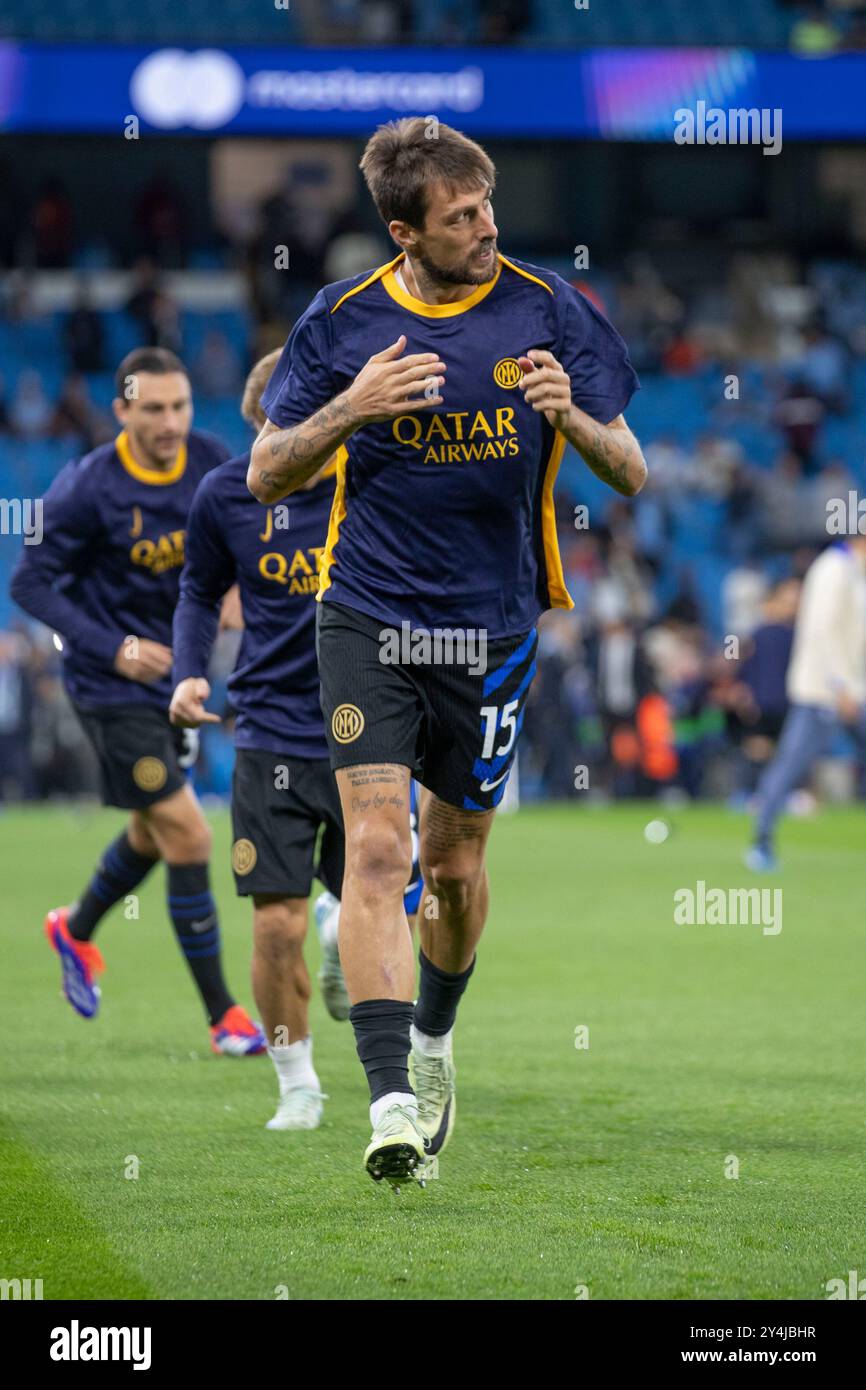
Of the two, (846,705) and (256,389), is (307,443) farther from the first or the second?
(846,705)

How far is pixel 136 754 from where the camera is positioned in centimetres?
771

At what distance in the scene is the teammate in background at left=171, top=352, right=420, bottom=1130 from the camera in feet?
20.0

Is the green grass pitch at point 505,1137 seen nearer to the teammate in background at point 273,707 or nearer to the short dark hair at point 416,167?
the teammate in background at point 273,707

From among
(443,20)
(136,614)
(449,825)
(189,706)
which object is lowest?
(449,825)

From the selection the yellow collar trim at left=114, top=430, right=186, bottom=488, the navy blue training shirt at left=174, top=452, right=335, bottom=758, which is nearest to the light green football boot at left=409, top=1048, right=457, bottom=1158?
the navy blue training shirt at left=174, top=452, right=335, bottom=758

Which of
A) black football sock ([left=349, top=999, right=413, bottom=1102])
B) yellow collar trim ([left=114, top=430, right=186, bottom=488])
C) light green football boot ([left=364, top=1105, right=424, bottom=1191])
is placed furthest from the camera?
yellow collar trim ([left=114, top=430, right=186, bottom=488])

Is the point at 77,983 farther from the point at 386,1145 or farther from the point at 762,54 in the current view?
the point at 762,54

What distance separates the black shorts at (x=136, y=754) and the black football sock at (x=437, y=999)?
2.38m

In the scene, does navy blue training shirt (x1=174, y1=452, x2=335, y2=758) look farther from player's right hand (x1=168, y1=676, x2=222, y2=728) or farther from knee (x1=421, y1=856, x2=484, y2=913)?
knee (x1=421, y1=856, x2=484, y2=913)

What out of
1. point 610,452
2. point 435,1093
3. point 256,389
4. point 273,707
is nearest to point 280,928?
point 273,707

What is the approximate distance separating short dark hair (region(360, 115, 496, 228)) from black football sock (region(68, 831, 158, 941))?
3734 mm

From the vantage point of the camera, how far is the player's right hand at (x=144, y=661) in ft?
24.8

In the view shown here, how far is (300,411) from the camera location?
4945 millimetres

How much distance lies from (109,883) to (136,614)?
41.9 inches
